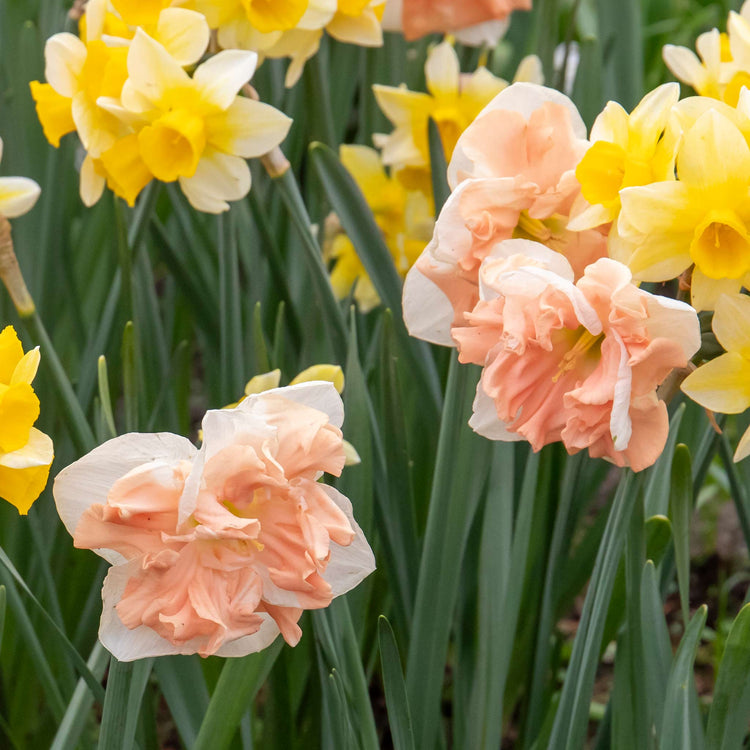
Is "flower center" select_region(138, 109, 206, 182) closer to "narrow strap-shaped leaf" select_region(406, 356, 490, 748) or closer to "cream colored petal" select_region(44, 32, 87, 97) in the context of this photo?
"cream colored petal" select_region(44, 32, 87, 97)

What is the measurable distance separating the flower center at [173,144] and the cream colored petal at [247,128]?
0.05ft

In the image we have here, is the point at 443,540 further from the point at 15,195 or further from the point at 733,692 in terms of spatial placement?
the point at 15,195

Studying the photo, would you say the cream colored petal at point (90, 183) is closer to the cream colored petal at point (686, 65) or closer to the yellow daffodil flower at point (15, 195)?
the yellow daffodil flower at point (15, 195)

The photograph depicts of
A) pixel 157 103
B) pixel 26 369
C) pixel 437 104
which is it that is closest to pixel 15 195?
pixel 157 103

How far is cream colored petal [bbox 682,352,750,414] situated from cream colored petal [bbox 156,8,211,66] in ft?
1.64

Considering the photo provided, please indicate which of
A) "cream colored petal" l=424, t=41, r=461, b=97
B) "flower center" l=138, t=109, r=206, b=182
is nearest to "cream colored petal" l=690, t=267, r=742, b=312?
"flower center" l=138, t=109, r=206, b=182

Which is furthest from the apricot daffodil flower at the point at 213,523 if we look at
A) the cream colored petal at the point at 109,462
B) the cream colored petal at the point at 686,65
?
the cream colored petal at the point at 686,65

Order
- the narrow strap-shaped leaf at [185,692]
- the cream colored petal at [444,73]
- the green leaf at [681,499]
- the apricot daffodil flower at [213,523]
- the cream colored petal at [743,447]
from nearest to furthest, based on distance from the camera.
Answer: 1. the apricot daffodil flower at [213,523]
2. the cream colored petal at [743,447]
3. the green leaf at [681,499]
4. the narrow strap-shaped leaf at [185,692]
5. the cream colored petal at [444,73]

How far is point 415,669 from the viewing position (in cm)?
84

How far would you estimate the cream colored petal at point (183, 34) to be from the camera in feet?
2.72

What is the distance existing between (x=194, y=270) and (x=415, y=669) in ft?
2.16

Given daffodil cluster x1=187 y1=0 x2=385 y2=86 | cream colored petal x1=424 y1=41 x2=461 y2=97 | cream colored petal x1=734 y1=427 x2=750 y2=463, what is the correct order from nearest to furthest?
cream colored petal x1=734 y1=427 x2=750 y2=463 < daffodil cluster x1=187 y1=0 x2=385 y2=86 < cream colored petal x1=424 y1=41 x2=461 y2=97

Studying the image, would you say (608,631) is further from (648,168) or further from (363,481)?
(648,168)

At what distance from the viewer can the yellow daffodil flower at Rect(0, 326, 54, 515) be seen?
0.55m
